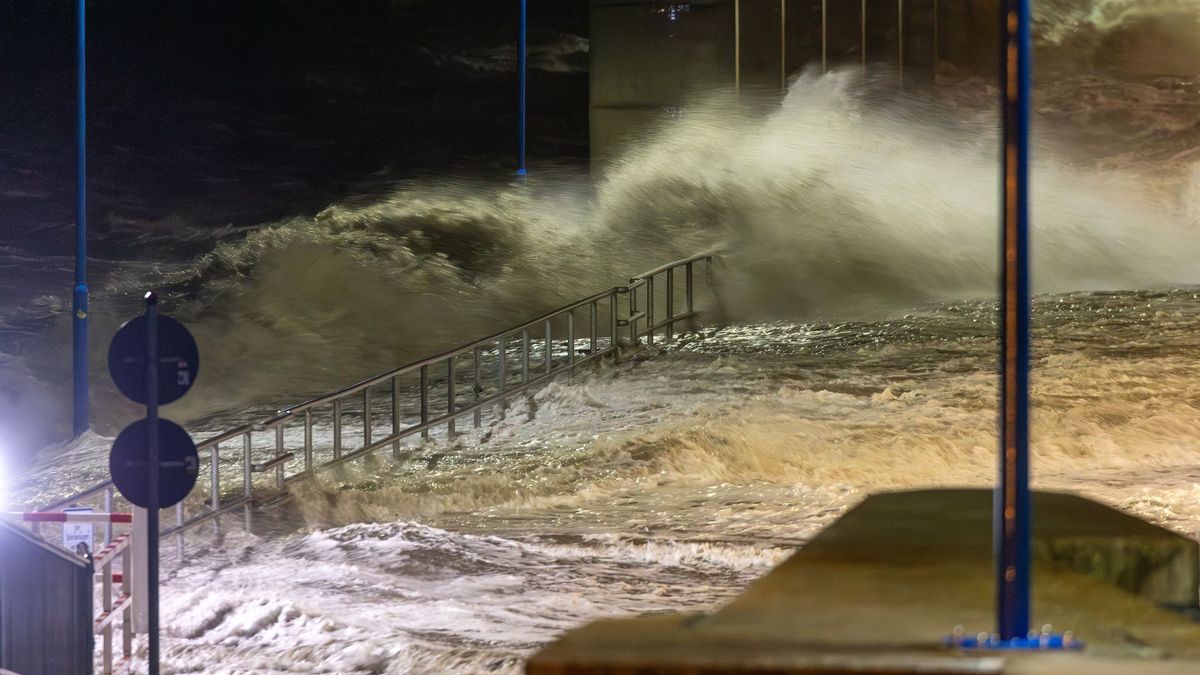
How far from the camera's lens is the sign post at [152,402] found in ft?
20.5

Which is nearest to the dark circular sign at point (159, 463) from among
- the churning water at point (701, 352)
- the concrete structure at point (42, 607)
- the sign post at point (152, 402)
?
the sign post at point (152, 402)

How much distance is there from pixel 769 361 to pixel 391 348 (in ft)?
19.6

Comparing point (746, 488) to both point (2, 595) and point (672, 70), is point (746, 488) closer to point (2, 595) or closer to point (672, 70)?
point (2, 595)

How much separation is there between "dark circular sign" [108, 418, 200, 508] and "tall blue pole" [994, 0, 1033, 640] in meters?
4.33

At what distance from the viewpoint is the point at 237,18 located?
28.6 m

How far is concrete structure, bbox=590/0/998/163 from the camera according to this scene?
894 inches

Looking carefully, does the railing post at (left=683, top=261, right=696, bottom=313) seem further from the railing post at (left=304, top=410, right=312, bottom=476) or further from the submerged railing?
the railing post at (left=304, top=410, right=312, bottom=476)

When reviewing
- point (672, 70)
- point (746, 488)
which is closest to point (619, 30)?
point (672, 70)

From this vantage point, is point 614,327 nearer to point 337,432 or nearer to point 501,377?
point 501,377

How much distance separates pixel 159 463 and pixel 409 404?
31.8ft

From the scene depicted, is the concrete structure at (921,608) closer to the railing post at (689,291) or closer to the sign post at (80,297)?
the sign post at (80,297)

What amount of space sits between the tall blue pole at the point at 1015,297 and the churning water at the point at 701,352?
13.5 ft

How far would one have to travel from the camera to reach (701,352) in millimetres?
17188

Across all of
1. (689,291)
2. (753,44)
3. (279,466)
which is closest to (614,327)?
(689,291)
